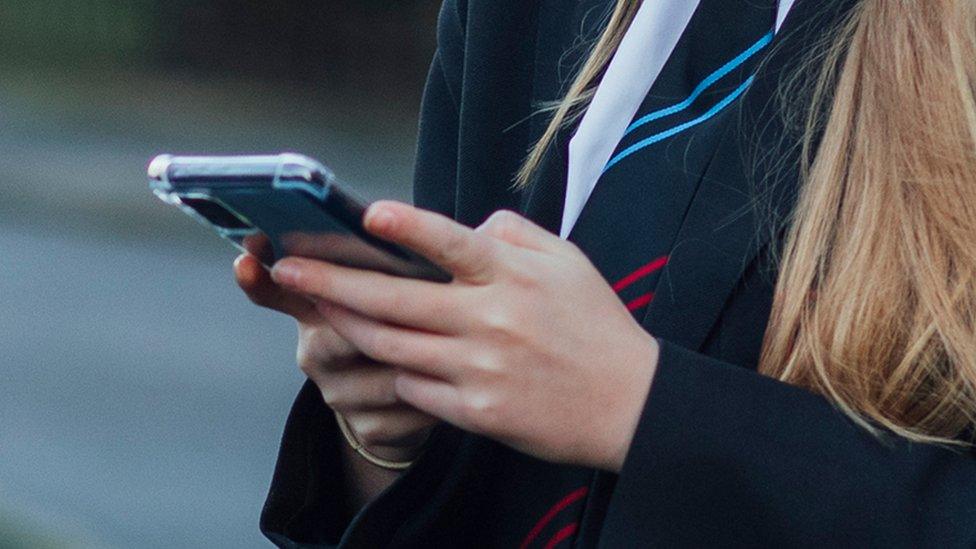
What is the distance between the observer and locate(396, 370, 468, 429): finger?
28.0 inches

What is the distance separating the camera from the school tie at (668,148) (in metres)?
0.91

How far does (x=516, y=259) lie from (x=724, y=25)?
33cm

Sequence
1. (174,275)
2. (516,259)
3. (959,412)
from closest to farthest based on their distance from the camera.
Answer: (516,259) → (959,412) → (174,275)

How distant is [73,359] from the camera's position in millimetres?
4238

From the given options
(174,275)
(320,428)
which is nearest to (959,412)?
(320,428)

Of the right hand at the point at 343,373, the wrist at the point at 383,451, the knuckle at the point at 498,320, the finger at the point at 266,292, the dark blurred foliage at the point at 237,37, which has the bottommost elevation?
the wrist at the point at 383,451

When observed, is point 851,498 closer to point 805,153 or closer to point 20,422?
point 805,153

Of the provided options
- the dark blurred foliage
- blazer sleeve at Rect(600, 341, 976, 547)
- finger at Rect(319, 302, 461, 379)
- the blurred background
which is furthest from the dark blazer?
the dark blurred foliage

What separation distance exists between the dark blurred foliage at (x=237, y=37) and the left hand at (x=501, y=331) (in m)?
7.20

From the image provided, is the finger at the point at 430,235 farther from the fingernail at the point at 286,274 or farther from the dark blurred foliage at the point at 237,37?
the dark blurred foliage at the point at 237,37

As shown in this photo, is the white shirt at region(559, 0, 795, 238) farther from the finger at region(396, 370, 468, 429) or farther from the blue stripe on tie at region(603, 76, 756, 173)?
the finger at region(396, 370, 468, 429)

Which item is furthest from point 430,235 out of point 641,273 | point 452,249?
point 641,273

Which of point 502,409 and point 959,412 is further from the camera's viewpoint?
point 959,412

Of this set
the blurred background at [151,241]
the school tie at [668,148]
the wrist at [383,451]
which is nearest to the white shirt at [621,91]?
the school tie at [668,148]
